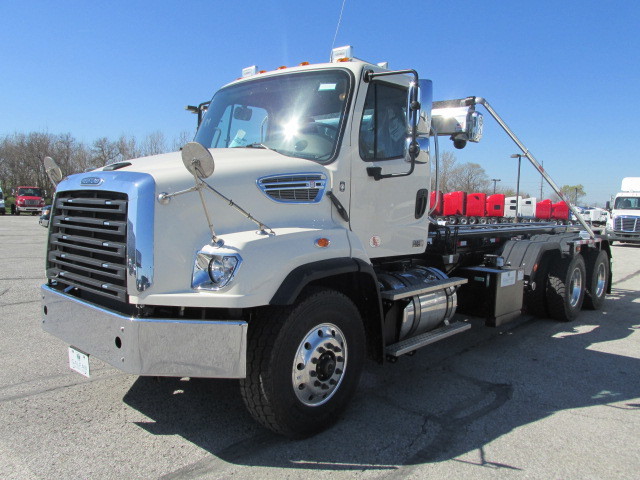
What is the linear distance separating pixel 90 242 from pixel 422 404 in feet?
9.51

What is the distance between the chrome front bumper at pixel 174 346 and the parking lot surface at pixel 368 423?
0.65 metres

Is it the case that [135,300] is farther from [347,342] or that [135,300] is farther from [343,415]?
[343,415]

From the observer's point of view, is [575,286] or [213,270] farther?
[575,286]

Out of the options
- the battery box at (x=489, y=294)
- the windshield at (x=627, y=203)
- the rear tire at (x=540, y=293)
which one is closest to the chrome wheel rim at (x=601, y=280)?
the rear tire at (x=540, y=293)

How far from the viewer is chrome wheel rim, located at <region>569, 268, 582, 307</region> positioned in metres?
7.24

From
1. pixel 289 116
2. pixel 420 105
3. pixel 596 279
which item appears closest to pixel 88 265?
pixel 289 116

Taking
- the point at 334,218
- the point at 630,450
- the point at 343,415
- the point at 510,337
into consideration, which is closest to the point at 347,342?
the point at 343,415

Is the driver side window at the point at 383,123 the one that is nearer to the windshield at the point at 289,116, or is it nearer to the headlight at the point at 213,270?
the windshield at the point at 289,116

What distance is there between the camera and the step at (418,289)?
4.02 meters

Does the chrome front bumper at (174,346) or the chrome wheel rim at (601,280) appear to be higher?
the chrome front bumper at (174,346)

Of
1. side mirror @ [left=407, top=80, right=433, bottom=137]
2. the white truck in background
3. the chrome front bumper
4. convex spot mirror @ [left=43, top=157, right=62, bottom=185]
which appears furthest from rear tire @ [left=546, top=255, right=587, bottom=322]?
the white truck in background

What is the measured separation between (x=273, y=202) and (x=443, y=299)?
2.26 metres

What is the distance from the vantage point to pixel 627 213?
23.5 metres

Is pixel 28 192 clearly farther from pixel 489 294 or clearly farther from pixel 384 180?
pixel 384 180
